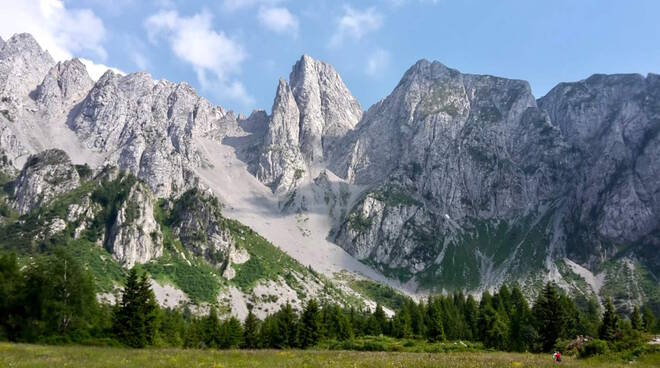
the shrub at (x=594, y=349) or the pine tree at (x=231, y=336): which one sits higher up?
the shrub at (x=594, y=349)

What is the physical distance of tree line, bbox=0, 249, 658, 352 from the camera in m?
55.1

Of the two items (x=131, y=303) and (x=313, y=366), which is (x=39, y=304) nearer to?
(x=131, y=303)

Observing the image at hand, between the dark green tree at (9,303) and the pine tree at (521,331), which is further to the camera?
the pine tree at (521,331)

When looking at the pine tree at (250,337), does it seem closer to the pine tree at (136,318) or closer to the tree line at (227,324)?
the tree line at (227,324)

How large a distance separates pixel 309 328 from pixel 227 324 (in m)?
33.5

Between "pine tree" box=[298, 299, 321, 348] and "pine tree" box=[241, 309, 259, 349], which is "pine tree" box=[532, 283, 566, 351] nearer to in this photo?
"pine tree" box=[298, 299, 321, 348]

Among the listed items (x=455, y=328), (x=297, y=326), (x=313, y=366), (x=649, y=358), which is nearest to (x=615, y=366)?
(x=649, y=358)

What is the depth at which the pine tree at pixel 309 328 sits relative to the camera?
313 ft

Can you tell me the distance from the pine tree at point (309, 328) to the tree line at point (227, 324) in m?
0.21

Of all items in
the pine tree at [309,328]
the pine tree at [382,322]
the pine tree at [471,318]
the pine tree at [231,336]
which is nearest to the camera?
the pine tree at [309,328]

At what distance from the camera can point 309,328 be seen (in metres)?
96.7

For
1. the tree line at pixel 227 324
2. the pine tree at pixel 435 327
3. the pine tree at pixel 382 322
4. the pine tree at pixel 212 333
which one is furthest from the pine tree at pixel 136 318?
the pine tree at pixel 382 322

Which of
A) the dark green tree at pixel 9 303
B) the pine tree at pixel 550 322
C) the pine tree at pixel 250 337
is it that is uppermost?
the dark green tree at pixel 9 303

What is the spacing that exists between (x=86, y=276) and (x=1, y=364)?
1560 inches
